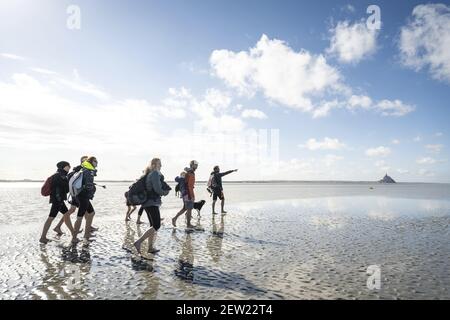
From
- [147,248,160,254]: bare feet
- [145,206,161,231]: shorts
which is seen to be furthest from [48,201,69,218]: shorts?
[145,206,161,231]: shorts

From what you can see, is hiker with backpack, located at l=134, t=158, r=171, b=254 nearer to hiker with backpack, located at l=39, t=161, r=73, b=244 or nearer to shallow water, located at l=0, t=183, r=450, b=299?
shallow water, located at l=0, t=183, r=450, b=299

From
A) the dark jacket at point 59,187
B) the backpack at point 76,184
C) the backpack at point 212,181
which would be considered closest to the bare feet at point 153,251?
the backpack at point 76,184

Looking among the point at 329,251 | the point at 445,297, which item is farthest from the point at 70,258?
the point at 445,297

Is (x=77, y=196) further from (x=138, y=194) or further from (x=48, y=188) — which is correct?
(x=138, y=194)

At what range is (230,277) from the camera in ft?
22.1

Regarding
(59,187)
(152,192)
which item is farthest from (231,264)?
(59,187)

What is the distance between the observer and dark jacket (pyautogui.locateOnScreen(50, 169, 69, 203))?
33.6 feet

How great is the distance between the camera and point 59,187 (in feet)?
34.0

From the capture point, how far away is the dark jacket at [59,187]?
33.6 ft

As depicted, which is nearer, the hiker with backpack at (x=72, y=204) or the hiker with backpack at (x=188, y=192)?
the hiker with backpack at (x=72, y=204)

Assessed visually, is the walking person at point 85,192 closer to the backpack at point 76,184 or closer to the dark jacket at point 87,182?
the dark jacket at point 87,182

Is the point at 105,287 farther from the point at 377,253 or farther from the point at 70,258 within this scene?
the point at 377,253
